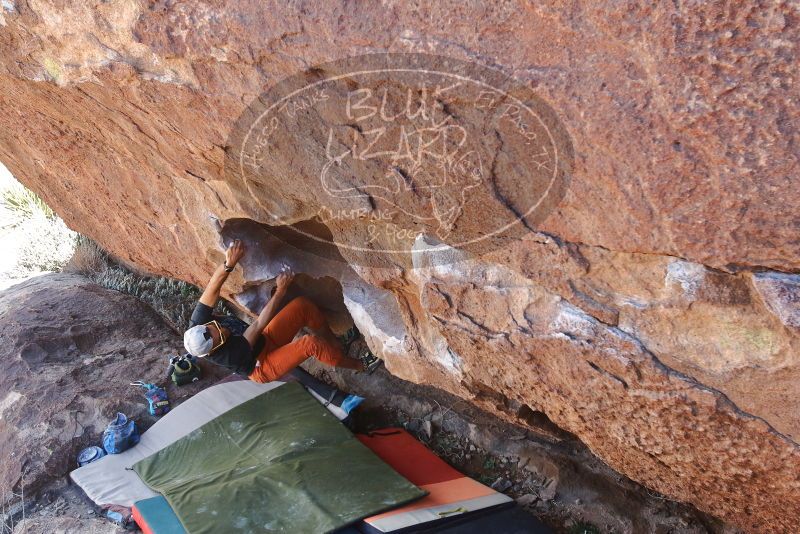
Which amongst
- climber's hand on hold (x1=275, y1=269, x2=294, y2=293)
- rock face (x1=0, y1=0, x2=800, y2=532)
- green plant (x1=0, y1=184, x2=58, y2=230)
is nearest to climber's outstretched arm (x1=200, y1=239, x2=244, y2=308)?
climber's hand on hold (x1=275, y1=269, x2=294, y2=293)

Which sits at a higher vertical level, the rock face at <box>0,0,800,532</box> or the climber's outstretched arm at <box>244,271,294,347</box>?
the rock face at <box>0,0,800,532</box>

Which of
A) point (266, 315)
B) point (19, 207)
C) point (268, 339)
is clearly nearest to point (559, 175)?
point (266, 315)

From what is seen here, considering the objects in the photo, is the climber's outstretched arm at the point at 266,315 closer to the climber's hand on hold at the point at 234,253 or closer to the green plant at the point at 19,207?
the climber's hand on hold at the point at 234,253

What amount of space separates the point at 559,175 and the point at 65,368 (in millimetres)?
3724

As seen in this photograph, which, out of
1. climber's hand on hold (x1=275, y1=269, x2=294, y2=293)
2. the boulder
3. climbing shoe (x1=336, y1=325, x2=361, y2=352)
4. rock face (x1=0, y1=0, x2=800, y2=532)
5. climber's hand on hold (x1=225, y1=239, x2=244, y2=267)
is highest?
rock face (x1=0, y1=0, x2=800, y2=532)

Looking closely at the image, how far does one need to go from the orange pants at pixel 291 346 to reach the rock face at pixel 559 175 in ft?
3.93

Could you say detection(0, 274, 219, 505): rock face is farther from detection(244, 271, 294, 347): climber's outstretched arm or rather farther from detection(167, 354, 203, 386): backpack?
detection(244, 271, 294, 347): climber's outstretched arm

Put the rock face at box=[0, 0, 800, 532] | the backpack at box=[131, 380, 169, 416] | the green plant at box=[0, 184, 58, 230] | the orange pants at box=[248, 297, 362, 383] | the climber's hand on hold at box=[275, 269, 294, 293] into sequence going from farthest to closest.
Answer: the green plant at box=[0, 184, 58, 230] → the backpack at box=[131, 380, 169, 416] → the orange pants at box=[248, 297, 362, 383] → the climber's hand on hold at box=[275, 269, 294, 293] → the rock face at box=[0, 0, 800, 532]

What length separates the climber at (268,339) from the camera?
3518 millimetres

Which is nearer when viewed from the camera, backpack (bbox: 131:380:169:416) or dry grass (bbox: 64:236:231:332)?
backpack (bbox: 131:380:169:416)

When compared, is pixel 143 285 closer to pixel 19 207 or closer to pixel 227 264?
pixel 227 264

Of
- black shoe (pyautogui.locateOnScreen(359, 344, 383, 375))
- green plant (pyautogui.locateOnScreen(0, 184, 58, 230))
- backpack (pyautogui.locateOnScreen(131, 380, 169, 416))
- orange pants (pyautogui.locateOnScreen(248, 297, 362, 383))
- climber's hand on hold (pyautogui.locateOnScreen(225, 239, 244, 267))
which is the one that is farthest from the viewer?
green plant (pyautogui.locateOnScreen(0, 184, 58, 230))

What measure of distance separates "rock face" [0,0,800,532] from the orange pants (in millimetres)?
1198

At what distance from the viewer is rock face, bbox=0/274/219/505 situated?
3.84m
